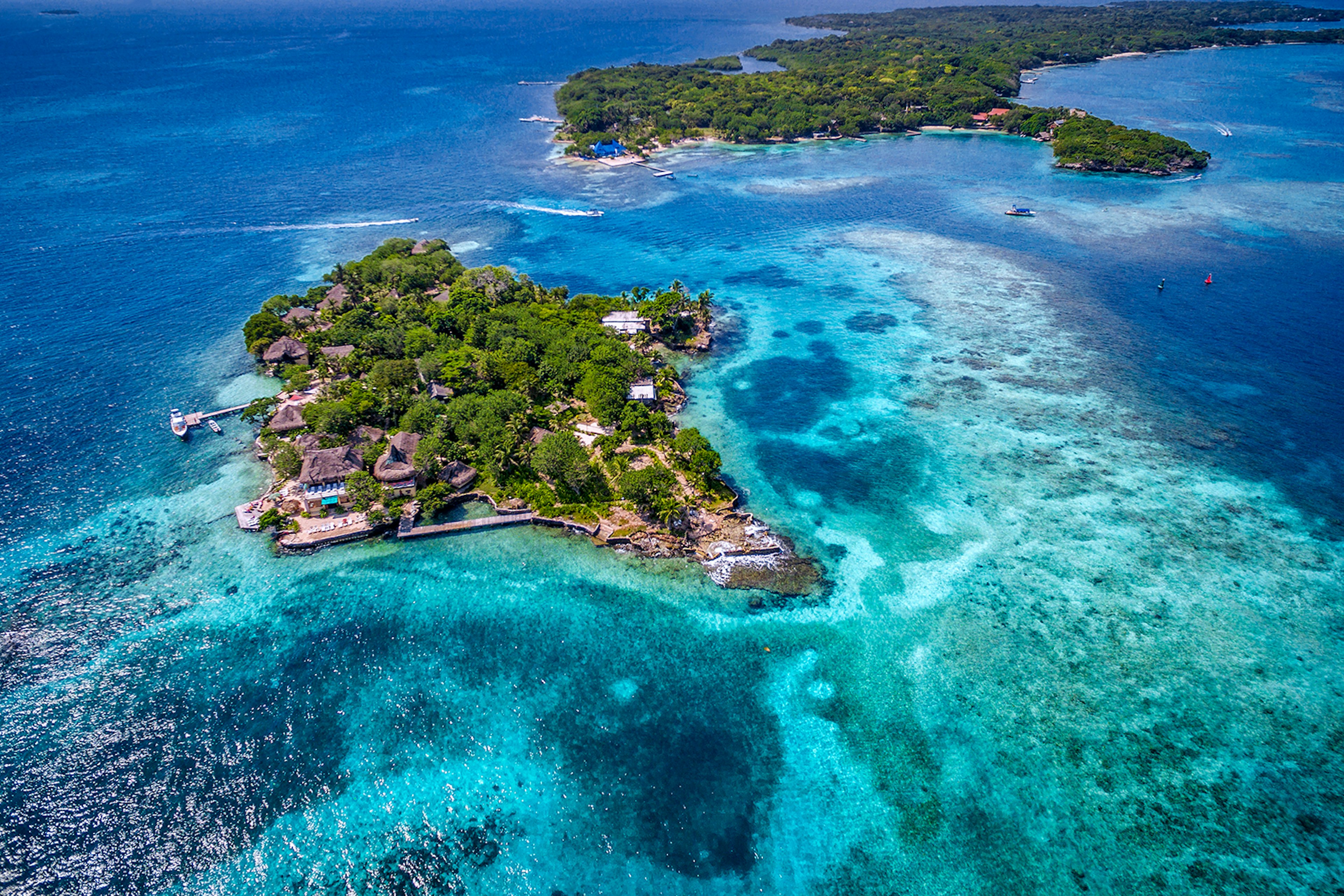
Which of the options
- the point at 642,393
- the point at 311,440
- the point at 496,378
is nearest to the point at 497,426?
the point at 496,378

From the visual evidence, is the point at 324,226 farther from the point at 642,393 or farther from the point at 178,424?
the point at 642,393

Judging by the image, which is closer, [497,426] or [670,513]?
[670,513]

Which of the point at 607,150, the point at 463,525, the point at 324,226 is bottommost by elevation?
the point at 463,525

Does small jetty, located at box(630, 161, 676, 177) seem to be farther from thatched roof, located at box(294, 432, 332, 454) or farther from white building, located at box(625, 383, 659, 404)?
thatched roof, located at box(294, 432, 332, 454)

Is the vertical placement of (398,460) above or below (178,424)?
below

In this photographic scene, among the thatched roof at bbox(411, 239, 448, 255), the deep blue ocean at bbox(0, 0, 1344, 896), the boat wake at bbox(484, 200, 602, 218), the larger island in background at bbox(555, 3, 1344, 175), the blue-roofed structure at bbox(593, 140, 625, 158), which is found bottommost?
the deep blue ocean at bbox(0, 0, 1344, 896)

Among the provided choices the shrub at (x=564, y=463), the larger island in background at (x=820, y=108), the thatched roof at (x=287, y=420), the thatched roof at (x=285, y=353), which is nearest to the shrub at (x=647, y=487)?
the shrub at (x=564, y=463)

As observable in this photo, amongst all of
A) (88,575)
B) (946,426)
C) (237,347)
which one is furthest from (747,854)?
(237,347)

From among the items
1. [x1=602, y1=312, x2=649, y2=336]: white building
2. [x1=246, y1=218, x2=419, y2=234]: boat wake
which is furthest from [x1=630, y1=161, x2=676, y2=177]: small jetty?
[x1=602, y1=312, x2=649, y2=336]: white building
